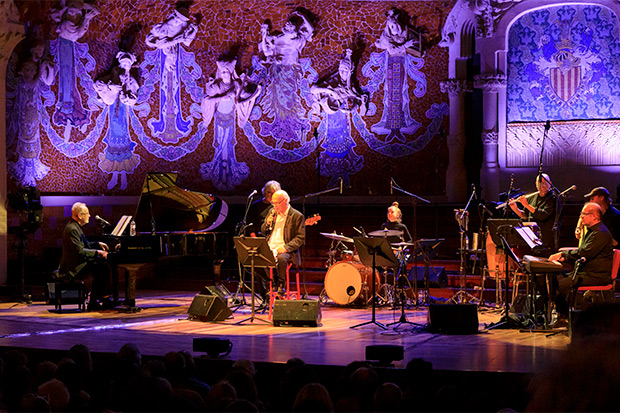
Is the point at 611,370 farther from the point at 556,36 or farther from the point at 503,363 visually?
the point at 556,36

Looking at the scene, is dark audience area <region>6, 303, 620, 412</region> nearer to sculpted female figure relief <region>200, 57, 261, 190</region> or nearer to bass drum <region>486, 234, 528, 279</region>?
bass drum <region>486, 234, 528, 279</region>

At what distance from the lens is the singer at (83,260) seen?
884 centimetres

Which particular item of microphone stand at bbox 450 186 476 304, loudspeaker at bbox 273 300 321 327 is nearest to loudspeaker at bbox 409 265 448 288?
microphone stand at bbox 450 186 476 304

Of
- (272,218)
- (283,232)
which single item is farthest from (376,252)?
(272,218)

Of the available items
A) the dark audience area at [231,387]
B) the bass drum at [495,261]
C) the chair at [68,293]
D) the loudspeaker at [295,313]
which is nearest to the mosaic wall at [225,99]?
the bass drum at [495,261]

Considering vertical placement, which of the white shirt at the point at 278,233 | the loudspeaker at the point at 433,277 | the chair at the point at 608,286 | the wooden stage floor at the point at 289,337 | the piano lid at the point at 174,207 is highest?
the piano lid at the point at 174,207

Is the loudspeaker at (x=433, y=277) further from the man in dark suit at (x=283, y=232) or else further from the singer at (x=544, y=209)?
the man in dark suit at (x=283, y=232)

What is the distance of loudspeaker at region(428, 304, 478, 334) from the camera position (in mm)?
7203

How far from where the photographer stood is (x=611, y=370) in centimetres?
122

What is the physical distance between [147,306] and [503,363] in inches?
220

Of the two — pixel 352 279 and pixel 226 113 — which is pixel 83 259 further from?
pixel 226 113

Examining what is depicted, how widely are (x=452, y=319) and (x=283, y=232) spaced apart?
95.3 inches

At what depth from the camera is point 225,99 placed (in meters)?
14.2

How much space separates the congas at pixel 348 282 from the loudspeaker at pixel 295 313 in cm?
156
